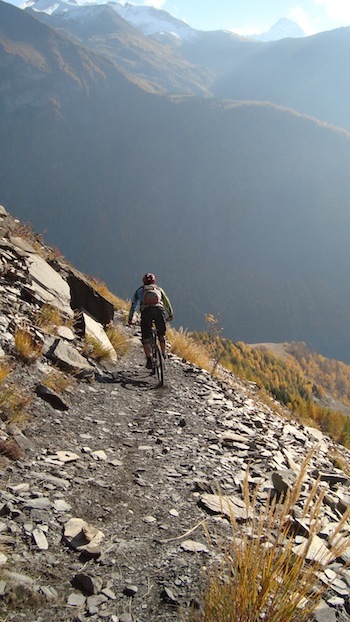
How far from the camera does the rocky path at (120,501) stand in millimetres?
2947

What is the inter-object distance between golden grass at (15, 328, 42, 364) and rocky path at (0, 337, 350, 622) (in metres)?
0.27

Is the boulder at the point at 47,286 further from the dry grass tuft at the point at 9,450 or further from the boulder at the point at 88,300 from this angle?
the dry grass tuft at the point at 9,450

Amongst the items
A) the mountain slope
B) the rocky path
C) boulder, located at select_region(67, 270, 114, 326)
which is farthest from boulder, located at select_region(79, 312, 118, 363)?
the mountain slope

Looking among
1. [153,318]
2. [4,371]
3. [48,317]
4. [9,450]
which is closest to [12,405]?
[4,371]

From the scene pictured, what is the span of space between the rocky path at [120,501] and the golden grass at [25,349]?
27cm

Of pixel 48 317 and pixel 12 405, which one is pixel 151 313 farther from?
pixel 12 405

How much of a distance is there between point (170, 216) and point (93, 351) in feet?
600

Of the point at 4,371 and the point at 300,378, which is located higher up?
the point at 300,378

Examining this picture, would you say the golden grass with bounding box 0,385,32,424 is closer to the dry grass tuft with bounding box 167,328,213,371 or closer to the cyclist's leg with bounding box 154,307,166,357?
the cyclist's leg with bounding box 154,307,166,357

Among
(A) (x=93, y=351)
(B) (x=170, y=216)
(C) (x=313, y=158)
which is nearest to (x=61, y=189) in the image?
(B) (x=170, y=216)

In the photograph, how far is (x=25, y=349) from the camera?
7.03m

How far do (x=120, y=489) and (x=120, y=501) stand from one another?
10.7 inches

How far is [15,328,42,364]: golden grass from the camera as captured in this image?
6.98 meters

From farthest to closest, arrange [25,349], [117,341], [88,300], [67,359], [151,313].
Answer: [88,300] < [117,341] < [151,313] < [67,359] < [25,349]
